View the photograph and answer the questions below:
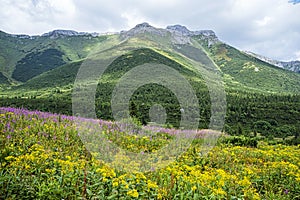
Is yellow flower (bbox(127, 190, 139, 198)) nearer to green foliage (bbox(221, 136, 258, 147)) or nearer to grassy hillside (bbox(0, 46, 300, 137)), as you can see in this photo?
green foliage (bbox(221, 136, 258, 147))

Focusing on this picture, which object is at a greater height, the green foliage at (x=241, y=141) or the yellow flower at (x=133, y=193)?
the yellow flower at (x=133, y=193)

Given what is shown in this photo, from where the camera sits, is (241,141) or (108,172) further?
(241,141)

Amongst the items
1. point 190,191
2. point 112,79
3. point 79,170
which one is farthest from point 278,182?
point 112,79

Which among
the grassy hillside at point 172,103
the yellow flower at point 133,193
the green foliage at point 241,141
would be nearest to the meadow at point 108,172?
the yellow flower at point 133,193

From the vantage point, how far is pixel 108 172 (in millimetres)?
5566

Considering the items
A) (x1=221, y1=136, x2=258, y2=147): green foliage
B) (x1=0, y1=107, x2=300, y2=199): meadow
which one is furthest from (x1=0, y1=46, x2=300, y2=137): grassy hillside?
(x1=0, y1=107, x2=300, y2=199): meadow

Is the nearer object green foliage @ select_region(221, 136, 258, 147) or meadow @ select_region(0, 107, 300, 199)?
meadow @ select_region(0, 107, 300, 199)

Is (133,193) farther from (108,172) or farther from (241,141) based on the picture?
(241,141)

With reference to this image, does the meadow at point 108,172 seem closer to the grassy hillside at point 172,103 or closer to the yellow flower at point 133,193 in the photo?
the yellow flower at point 133,193

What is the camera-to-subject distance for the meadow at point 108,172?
5047mm

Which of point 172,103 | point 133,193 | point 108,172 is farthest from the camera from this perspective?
point 172,103

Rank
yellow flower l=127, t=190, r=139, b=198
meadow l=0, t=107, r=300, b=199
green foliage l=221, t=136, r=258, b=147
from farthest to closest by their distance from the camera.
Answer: green foliage l=221, t=136, r=258, b=147 → meadow l=0, t=107, r=300, b=199 → yellow flower l=127, t=190, r=139, b=198

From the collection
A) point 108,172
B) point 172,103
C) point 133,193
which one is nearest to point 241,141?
point 108,172

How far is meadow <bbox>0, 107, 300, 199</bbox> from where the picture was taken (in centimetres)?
505
